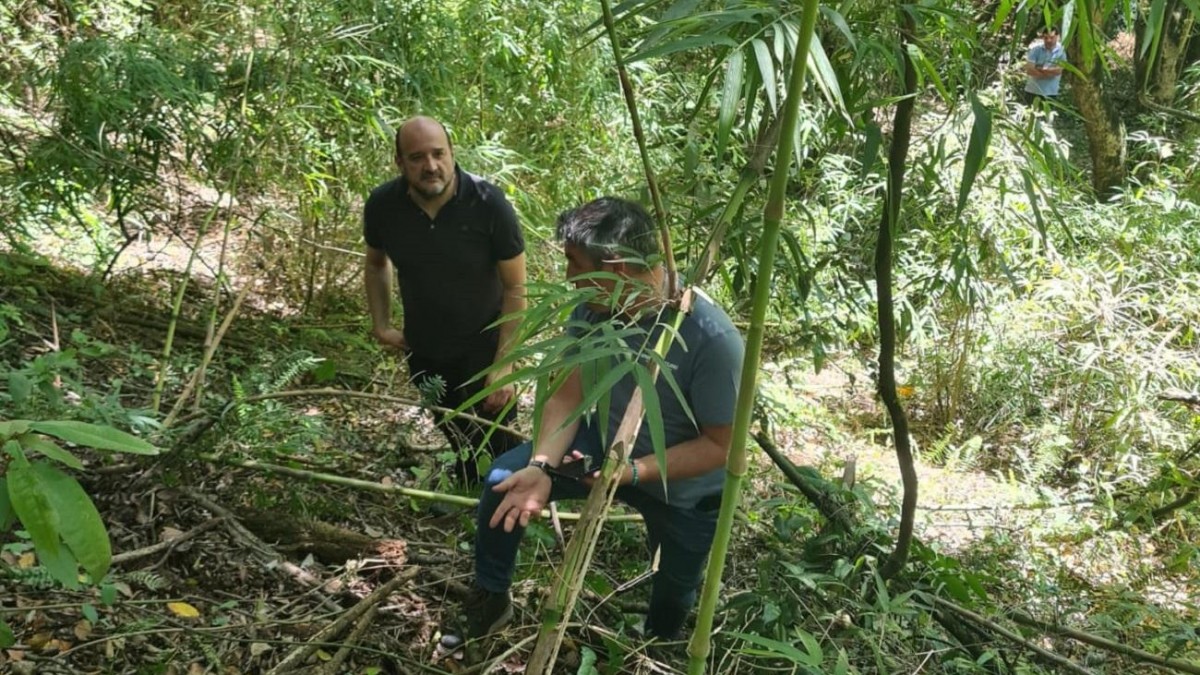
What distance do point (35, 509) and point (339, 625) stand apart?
1.47m

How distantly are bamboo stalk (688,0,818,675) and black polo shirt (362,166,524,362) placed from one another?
6.76 ft

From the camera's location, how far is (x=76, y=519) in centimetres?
93

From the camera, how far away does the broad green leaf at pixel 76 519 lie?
0.93 metres

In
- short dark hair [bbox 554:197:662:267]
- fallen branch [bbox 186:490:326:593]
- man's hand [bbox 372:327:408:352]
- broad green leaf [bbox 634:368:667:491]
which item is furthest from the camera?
man's hand [bbox 372:327:408:352]

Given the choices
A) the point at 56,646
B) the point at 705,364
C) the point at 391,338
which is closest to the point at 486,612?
the point at 705,364

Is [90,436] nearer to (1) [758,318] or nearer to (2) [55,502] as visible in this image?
(2) [55,502]

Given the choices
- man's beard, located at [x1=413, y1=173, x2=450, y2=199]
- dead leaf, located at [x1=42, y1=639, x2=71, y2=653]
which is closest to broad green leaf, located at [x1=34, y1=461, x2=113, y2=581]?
dead leaf, located at [x1=42, y1=639, x2=71, y2=653]

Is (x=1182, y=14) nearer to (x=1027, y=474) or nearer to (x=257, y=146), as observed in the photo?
(x=1027, y=474)

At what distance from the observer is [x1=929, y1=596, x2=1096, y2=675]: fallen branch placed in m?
2.26

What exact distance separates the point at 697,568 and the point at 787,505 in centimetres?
69

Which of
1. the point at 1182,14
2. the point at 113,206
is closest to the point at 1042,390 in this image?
the point at 1182,14

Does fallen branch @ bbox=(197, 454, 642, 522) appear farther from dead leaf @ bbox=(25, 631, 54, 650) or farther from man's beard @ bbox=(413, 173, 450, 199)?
man's beard @ bbox=(413, 173, 450, 199)

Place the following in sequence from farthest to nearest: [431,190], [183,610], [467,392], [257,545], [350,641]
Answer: [467,392]
[431,190]
[257,545]
[183,610]
[350,641]

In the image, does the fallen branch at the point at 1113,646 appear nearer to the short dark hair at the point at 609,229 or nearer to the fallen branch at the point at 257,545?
the short dark hair at the point at 609,229
